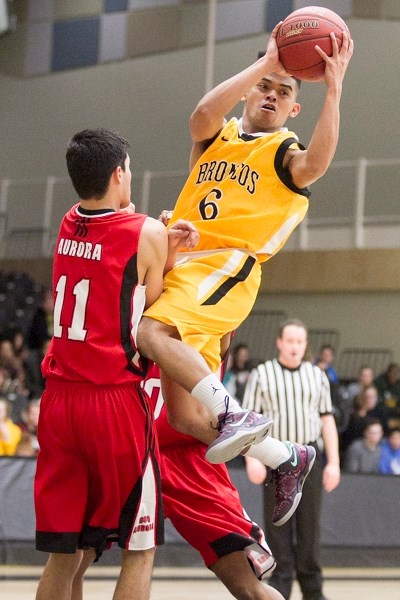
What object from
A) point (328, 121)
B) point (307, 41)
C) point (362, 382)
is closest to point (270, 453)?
point (328, 121)

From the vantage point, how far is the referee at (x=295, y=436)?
291 inches

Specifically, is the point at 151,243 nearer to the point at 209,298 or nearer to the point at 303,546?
the point at 209,298

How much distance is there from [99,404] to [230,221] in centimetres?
104

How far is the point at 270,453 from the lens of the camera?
15.2 ft

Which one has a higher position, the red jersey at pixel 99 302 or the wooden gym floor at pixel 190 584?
the red jersey at pixel 99 302

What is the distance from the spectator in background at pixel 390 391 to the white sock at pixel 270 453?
9.74m

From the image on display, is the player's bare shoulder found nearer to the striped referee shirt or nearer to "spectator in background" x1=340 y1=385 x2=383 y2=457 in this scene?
the striped referee shirt

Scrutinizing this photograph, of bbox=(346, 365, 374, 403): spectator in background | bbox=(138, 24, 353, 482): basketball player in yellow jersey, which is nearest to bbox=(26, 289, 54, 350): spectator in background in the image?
bbox=(346, 365, 374, 403): spectator in background

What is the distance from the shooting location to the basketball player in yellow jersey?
440cm

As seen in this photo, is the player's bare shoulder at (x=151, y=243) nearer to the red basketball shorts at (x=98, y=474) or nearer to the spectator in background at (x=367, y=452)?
the red basketball shorts at (x=98, y=474)

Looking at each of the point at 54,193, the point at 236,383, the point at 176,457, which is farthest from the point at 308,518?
the point at 54,193

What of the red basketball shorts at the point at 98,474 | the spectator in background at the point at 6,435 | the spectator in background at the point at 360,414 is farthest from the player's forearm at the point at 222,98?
the spectator in background at the point at 360,414

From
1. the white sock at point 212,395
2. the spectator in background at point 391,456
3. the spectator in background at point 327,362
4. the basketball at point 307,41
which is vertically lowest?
the spectator in background at point 391,456

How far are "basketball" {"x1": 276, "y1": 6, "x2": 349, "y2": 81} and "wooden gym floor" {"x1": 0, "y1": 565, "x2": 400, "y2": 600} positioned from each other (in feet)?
13.8
